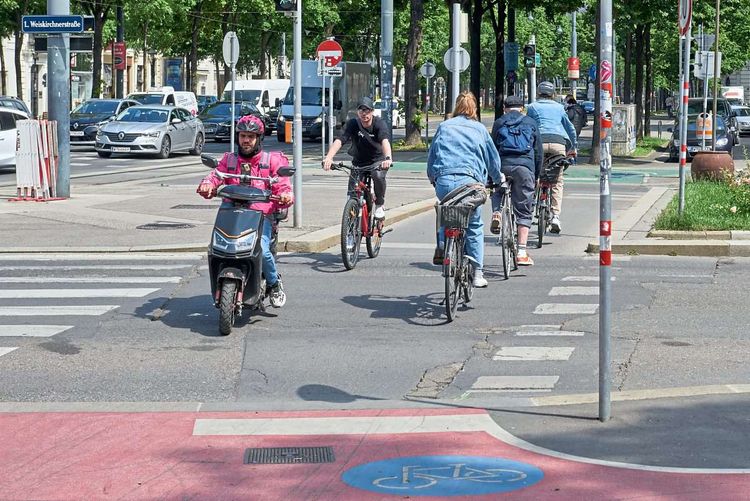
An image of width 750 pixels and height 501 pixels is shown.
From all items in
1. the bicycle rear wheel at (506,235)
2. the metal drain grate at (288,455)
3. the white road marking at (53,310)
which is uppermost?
the bicycle rear wheel at (506,235)

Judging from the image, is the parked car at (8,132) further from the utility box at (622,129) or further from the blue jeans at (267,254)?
the blue jeans at (267,254)

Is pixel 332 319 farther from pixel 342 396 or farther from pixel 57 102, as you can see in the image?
pixel 57 102

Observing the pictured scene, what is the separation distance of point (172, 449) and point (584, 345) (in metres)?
3.90

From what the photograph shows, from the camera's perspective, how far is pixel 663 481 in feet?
19.4

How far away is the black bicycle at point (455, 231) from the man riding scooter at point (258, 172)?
3.96ft

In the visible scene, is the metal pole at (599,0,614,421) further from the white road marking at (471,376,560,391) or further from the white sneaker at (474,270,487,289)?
the white sneaker at (474,270,487,289)

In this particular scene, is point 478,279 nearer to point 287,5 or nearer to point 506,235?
point 506,235

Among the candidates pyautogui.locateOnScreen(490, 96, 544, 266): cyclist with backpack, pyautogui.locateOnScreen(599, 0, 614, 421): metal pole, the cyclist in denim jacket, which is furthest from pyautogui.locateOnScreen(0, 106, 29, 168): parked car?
pyautogui.locateOnScreen(599, 0, 614, 421): metal pole

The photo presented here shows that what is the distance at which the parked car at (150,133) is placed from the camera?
124ft

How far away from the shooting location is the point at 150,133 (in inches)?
1484

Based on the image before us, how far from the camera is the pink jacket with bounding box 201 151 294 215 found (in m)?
10.4

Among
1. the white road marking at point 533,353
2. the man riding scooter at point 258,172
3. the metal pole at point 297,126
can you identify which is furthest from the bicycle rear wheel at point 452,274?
the metal pole at point 297,126

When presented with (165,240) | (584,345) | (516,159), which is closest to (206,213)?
(165,240)

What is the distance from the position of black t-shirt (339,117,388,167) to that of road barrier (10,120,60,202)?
887 centimetres
